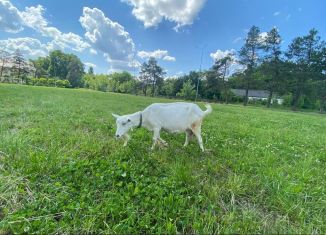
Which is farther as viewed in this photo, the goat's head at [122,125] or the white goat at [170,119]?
the white goat at [170,119]

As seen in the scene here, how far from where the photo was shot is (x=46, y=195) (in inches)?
95.0

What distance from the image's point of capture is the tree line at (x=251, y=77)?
4412 centimetres

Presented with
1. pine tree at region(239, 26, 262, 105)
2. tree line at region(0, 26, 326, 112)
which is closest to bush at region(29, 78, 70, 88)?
tree line at region(0, 26, 326, 112)

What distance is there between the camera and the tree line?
44.1 m

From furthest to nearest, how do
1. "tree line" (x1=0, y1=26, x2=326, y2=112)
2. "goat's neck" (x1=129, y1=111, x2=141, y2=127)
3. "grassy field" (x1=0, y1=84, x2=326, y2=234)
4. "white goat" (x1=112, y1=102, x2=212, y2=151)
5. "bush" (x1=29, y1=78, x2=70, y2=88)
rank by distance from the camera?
"bush" (x1=29, y1=78, x2=70, y2=88), "tree line" (x1=0, y1=26, x2=326, y2=112), "white goat" (x1=112, y1=102, x2=212, y2=151), "goat's neck" (x1=129, y1=111, x2=141, y2=127), "grassy field" (x1=0, y1=84, x2=326, y2=234)

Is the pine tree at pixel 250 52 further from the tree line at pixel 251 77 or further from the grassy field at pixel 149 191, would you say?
the grassy field at pixel 149 191

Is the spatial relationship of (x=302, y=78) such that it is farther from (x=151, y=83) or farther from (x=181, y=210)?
(x=151, y=83)

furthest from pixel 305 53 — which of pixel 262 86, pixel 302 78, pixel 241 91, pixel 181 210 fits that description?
pixel 181 210

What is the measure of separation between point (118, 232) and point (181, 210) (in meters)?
0.83

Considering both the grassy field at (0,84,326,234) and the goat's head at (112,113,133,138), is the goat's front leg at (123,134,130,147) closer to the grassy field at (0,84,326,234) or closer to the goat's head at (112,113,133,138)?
the grassy field at (0,84,326,234)

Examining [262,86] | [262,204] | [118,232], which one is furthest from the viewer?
[262,86]

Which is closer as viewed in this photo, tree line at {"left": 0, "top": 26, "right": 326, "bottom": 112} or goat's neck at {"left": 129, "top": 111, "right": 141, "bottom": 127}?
goat's neck at {"left": 129, "top": 111, "right": 141, "bottom": 127}

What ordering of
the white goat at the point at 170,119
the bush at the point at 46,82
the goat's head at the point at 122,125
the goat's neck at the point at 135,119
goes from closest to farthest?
1. the goat's head at the point at 122,125
2. the goat's neck at the point at 135,119
3. the white goat at the point at 170,119
4. the bush at the point at 46,82

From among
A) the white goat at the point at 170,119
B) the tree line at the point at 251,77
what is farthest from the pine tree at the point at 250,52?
the white goat at the point at 170,119
